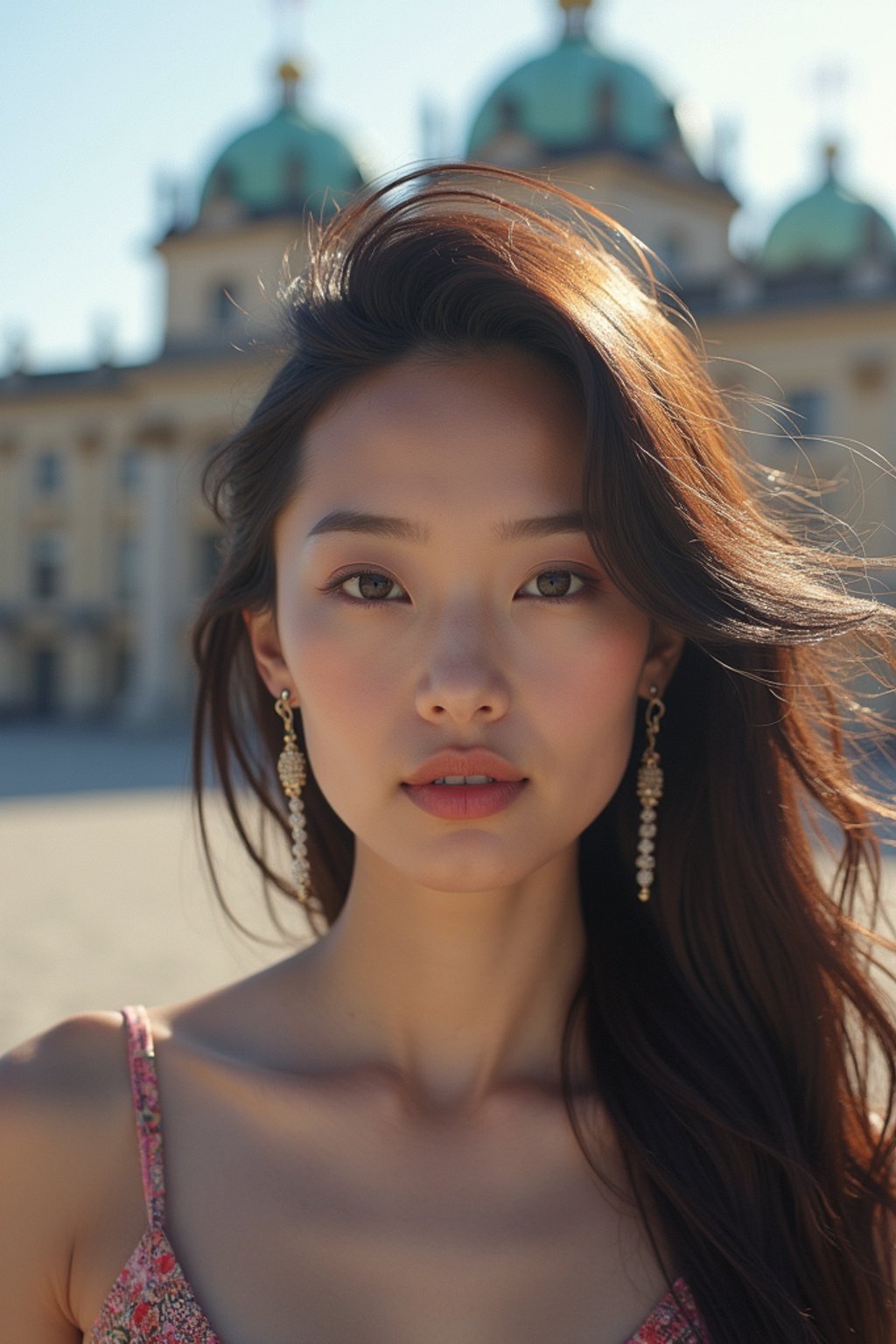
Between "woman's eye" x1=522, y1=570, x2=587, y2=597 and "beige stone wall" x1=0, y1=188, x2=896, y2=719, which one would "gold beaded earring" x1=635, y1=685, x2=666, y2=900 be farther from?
"beige stone wall" x1=0, y1=188, x2=896, y2=719

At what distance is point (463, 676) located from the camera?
6.01 feet

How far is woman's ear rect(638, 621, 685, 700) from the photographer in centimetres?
215

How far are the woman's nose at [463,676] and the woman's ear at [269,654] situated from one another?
42cm

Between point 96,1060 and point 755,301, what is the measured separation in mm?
34169

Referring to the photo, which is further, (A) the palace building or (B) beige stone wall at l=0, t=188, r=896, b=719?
(A) the palace building

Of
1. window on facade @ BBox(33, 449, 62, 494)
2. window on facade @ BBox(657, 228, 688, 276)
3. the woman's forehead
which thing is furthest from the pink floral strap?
window on facade @ BBox(33, 449, 62, 494)

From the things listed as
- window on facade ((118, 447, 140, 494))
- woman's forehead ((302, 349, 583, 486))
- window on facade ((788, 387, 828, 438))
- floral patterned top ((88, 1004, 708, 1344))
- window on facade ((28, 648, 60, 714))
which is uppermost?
window on facade ((118, 447, 140, 494))

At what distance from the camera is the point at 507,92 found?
3703 centimetres

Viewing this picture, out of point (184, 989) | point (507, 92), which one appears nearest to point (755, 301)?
point (507, 92)

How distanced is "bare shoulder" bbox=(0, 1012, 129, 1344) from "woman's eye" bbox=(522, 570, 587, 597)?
0.87 m

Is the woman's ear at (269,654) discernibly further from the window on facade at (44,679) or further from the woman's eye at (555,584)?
the window on facade at (44,679)

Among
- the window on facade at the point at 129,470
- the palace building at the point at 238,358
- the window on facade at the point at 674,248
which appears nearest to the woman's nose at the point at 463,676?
the palace building at the point at 238,358

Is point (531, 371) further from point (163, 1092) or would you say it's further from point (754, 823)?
point (163, 1092)

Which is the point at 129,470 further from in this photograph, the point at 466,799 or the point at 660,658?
the point at 466,799
